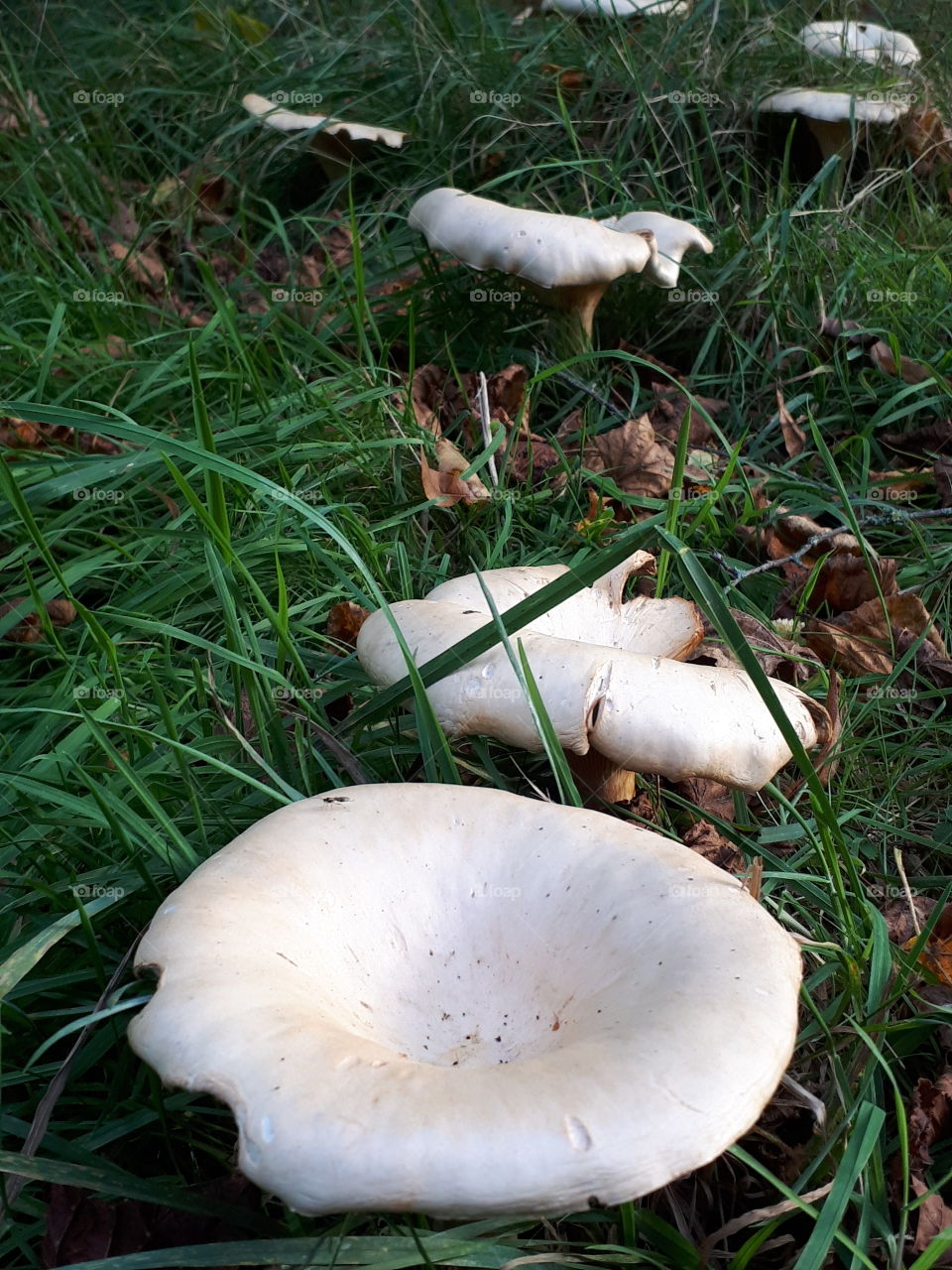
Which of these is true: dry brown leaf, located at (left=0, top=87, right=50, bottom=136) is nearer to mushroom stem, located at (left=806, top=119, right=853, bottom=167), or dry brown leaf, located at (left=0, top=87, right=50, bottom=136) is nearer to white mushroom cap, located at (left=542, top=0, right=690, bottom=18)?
white mushroom cap, located at (left=542, top=0, right=690, bottom=18)

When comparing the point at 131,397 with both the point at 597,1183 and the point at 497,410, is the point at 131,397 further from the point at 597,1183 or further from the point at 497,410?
the point at 597,1183

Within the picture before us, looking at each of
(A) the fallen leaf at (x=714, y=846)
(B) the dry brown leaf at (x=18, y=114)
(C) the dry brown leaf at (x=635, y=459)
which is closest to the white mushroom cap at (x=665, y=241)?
(C) the dry brown leaf at (x=635, y=459)

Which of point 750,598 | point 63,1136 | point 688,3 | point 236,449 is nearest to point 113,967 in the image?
point 63,1136

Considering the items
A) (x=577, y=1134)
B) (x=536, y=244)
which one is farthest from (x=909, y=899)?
(x=536, y=244)

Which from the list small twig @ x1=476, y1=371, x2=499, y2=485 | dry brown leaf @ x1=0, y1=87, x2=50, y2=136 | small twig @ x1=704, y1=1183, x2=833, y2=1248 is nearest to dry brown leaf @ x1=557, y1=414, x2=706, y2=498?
small twig @ x1=476, y1=371, x2=499, y2=485

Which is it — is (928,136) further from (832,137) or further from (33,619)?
(33,619)

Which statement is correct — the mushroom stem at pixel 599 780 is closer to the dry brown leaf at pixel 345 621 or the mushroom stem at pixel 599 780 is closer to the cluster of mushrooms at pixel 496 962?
the cluster of mushrooms at pixel 496 962

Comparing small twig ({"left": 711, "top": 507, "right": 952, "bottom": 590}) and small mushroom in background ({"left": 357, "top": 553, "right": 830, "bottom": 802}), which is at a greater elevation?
small mushroom in background ({"left": 357, "top": 553, "right": 830, "bottom": 802})
